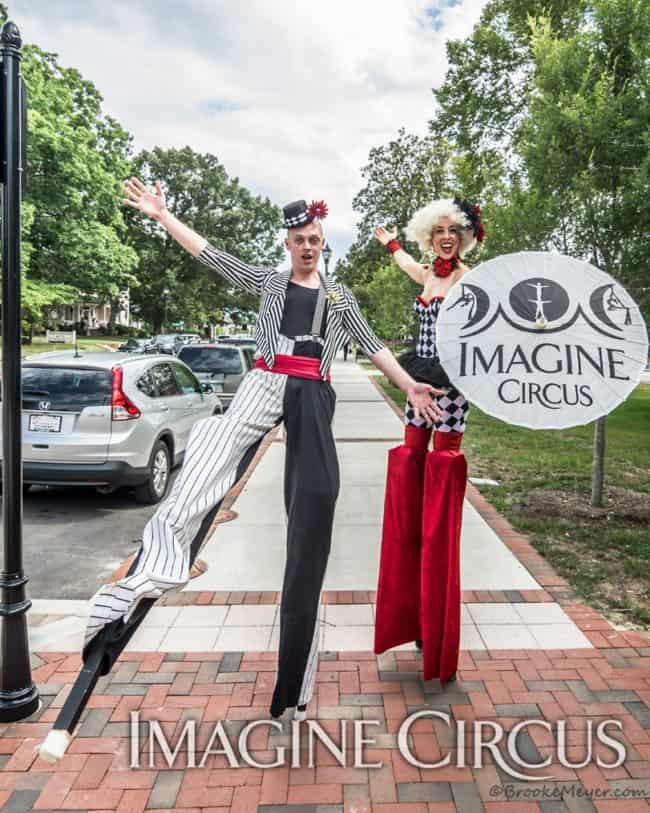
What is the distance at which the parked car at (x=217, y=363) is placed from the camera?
1285cm

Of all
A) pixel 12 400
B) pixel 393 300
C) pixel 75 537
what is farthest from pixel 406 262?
pixel 393 300

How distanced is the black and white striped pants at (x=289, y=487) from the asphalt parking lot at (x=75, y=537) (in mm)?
2490

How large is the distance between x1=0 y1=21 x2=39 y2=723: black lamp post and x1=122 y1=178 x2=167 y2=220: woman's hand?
0.53 meters

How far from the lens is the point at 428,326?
317 cm

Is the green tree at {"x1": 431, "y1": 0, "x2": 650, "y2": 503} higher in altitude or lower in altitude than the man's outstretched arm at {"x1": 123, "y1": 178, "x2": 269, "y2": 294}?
higher

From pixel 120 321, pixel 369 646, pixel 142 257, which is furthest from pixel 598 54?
pixel 120 321

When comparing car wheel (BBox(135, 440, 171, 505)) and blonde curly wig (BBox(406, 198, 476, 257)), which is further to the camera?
car wheel (BBox(135, 440, 171, 505))

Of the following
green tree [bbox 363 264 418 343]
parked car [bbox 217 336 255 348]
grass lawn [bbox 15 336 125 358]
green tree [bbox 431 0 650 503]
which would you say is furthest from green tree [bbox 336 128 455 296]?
green tree [bbox 431 0 650 503]

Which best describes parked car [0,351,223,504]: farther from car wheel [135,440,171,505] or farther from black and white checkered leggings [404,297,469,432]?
black and white checkered leggings [404,297,469,432]

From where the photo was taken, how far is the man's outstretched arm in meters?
2.77

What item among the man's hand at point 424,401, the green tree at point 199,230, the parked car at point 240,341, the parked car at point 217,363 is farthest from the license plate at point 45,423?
the green tree at point 199,230

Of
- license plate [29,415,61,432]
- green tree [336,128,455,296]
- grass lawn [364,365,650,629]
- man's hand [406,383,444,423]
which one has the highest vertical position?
green tree [336,128,455,296]

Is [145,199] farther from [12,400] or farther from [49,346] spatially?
[49,346]

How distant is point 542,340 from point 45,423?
5.32 meters
